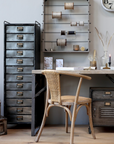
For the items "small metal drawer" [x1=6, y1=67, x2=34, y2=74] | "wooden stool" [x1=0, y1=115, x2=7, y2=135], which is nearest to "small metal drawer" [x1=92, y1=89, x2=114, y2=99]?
"small metal drawer" [x1=6, y1=67, x2=34, y2=74]

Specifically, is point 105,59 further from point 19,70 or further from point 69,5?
point 19,70

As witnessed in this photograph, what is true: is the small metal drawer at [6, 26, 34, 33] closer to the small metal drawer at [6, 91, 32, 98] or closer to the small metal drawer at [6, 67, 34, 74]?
the small metal drawer at [6, 67, 34, 74]

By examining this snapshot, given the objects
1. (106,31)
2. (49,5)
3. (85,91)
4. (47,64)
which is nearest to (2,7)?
(49,5)

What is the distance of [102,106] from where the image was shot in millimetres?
2625

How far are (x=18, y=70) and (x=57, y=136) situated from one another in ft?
3.50

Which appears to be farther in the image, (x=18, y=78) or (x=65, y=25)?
(x=65, y=25)

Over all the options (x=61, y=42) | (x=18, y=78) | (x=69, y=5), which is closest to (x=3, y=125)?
(x=18, y=78)

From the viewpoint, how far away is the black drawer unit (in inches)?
103

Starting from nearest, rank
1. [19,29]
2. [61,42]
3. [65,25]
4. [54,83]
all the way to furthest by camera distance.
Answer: [54,83] < [19,29] < [61,42] < [65,25]

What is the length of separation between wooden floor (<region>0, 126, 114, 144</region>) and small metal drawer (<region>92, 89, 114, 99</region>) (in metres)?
0.51

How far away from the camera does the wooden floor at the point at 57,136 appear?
7.76ft

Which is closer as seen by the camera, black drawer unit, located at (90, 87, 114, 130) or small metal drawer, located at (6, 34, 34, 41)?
black drawer unit, located at (90, 87, 114, 130)

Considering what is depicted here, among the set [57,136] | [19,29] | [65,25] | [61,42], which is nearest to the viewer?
[57,136]

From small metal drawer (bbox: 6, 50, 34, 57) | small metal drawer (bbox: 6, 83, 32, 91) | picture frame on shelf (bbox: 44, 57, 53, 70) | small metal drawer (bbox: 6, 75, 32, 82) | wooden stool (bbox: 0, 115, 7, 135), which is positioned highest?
small metal drawer (bbox: 6, 50, 34, 57)
